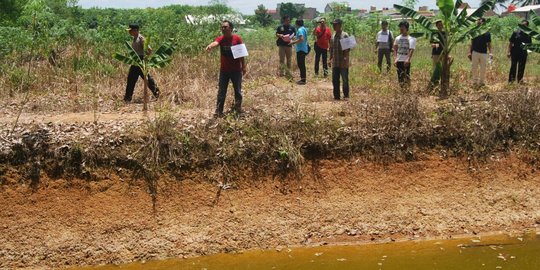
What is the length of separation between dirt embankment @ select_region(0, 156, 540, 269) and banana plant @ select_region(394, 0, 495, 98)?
2.49 metres

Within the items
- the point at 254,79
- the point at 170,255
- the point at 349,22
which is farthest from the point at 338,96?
the point at 349,22

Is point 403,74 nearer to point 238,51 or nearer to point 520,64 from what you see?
point 520,64

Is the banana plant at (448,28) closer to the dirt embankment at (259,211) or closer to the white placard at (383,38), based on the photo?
the white placard at (383,38)

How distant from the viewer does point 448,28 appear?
10820 millimetres

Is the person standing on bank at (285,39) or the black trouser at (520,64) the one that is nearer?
the black trouser at (520,64)

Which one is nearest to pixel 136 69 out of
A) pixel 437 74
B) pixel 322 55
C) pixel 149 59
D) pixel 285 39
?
pixel 149 59

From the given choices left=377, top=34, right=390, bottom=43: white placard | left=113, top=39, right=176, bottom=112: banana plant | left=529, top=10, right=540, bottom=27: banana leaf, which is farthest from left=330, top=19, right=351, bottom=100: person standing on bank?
left=529, top=10, right=540, bottom=27: banana leaf

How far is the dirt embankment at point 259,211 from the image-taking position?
771 cm

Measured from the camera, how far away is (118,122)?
8727 mm

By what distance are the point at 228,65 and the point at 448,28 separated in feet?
14.8

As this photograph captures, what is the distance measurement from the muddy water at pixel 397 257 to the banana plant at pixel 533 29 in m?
4.40

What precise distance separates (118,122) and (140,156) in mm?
863

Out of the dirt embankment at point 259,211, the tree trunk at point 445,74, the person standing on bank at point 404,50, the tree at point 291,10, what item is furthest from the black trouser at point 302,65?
the tree at point 291,10

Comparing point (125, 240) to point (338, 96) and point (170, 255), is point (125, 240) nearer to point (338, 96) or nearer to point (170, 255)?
point (170, 255)
